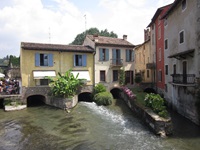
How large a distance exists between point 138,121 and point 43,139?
876 cm

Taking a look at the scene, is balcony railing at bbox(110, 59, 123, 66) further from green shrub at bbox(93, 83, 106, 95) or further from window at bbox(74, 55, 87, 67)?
window at bbox(74, 55, 87, 67)

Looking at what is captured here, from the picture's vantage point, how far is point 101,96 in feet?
79.0

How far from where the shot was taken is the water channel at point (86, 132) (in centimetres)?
1209

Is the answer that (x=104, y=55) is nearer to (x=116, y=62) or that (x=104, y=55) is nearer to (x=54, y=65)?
(x=116, y=62)

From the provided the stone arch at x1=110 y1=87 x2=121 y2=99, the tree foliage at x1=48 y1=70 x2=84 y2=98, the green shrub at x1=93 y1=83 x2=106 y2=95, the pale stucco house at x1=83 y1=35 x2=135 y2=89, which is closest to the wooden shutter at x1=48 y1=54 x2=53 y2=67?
the tree foliage at x1=48 y1=70 x2=84 y2=98

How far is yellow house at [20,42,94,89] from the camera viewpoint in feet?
78.6

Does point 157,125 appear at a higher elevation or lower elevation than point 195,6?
lower

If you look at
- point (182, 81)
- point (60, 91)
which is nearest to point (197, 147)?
point (182, 81)

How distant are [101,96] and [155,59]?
474 inches

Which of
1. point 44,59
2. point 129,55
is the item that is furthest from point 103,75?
point 44,59

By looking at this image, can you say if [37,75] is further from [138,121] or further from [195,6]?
[195,6]

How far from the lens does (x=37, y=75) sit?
2394cm

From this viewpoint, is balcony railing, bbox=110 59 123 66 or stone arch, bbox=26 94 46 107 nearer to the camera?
stone arch, bbox=26 94 46 107

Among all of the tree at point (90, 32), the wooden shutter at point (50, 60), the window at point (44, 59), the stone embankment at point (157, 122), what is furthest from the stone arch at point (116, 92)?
the tree at point (90, 32)
